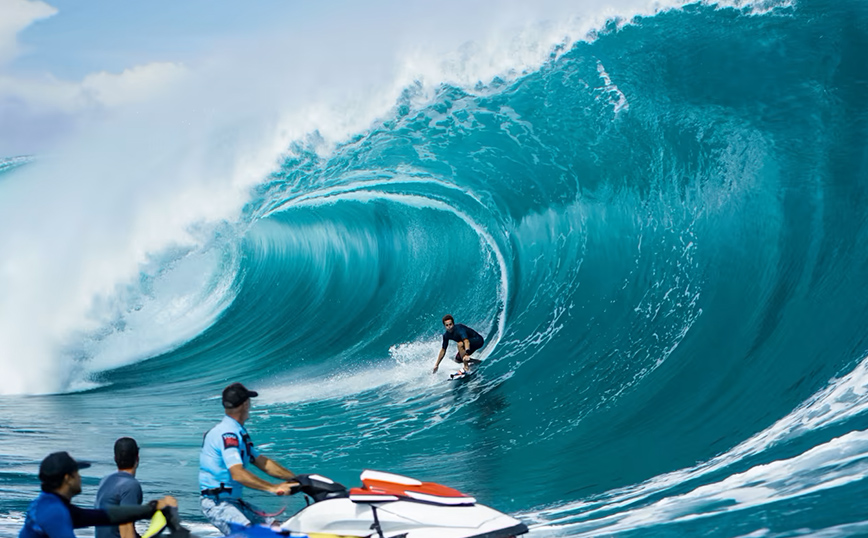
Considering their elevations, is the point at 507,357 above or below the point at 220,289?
below

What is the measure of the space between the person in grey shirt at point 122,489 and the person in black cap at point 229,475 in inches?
14.0

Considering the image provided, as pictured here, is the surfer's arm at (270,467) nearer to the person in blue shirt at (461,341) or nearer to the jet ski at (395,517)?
the jet ski at (395,517)

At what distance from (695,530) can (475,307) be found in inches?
353

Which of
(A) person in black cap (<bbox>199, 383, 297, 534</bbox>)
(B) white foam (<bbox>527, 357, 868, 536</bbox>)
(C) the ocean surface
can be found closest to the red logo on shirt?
(A) person in black cap (<bbox>199, 383, 297, 534</bbox>)

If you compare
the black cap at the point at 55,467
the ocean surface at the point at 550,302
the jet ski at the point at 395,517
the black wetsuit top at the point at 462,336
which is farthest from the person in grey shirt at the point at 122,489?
the black wetsuit top at the point at 462,336

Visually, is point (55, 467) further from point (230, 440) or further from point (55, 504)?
point (230, 440)

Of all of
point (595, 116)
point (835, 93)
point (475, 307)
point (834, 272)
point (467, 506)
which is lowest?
Answer: point (467, 506)

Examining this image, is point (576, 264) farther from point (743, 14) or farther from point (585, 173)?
point (743, 14)

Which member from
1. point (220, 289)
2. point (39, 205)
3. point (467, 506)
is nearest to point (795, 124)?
point (467, 506)

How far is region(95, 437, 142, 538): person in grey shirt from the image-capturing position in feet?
13.5

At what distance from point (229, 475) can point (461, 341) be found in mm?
6651

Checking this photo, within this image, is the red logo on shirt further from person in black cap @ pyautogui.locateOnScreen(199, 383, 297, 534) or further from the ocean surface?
the ocean surface

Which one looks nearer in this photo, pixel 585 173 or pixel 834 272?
pixel 834 272

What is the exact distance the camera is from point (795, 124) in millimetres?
10500
